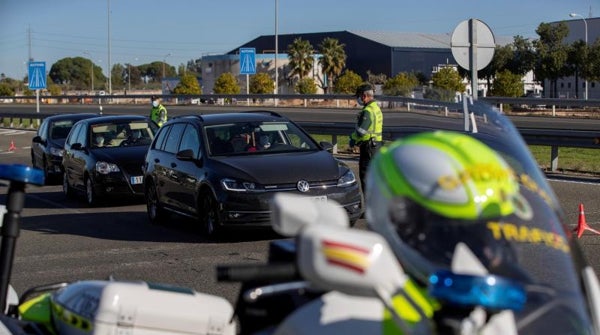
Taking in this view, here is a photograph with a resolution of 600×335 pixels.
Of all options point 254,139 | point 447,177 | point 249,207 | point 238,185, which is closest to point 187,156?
point 254,139

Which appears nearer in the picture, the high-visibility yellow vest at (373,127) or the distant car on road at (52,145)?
the high-visibility yellow vest at (373,127)

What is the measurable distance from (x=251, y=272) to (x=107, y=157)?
560 inches

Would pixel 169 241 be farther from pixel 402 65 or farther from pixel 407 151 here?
pixel 402 65

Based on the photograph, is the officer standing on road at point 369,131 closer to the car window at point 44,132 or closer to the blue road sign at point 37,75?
→ the car window at point 44,132

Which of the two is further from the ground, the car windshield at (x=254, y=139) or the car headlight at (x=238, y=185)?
the car windshield at (x=254, y=139)

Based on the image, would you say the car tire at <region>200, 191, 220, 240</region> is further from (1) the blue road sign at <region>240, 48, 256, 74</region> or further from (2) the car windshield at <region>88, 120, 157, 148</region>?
(1) the blue road sign at <region>240, 48, 256, 74</region>

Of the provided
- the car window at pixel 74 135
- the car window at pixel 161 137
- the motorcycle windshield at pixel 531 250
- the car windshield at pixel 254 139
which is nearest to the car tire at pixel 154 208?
the car window at pixel 161 137

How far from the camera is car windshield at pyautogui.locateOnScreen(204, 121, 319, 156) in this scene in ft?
41.8

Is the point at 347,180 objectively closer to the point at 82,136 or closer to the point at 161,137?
the point at 161,137

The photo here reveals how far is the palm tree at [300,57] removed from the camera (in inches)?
3408

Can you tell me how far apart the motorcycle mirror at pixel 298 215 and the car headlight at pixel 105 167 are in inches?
550

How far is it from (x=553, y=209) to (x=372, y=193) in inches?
24.9

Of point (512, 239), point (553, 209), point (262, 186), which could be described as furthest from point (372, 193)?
point (262, 186)

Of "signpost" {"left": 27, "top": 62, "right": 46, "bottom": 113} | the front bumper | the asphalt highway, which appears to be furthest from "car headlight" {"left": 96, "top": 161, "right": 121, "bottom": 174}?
"signpost" {"left": 27, "top": 62, "right": 46, "bottom": 113}
